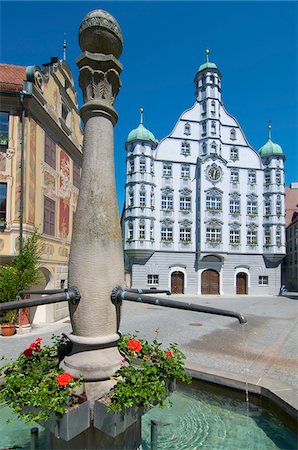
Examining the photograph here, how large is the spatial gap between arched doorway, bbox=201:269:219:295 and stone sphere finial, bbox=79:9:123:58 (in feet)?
101

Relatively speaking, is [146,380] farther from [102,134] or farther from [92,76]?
[92,76]

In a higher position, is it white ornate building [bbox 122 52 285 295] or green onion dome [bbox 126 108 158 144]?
green onion dome [bbox 126 108 158 144]

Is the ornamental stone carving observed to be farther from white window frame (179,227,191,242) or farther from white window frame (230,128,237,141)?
white window frame (230,128,237,141)

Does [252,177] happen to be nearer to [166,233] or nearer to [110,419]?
[166,233]

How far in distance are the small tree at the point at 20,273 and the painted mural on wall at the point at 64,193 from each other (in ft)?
12.8

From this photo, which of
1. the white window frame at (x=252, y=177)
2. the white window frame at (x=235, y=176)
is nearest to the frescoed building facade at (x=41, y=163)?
the white window frame at (x=235, y=176)

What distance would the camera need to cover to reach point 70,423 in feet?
8.34

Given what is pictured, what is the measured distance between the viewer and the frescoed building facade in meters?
12.0

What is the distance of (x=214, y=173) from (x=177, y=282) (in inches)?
494

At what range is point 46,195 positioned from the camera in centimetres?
1380

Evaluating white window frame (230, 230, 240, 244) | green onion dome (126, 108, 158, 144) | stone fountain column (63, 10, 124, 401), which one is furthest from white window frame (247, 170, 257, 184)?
stone fountain column (63, 10, 124, 401)

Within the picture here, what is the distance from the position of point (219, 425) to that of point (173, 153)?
31977 mm

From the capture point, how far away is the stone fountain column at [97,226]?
3.28 metres

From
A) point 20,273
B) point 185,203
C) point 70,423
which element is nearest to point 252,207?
point 185,203
